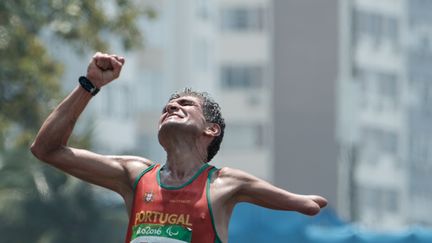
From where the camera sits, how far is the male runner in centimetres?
1074

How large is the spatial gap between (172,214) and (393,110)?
262 ft

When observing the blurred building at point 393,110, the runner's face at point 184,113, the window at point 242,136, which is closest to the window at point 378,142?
the blurred building at point 393,110

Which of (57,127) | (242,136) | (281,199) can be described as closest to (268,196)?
(281,199)

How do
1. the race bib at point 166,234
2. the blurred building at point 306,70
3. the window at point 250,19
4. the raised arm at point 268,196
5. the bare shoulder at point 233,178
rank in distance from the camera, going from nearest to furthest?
1. the race bib at point 166,234
2. the raised arm at point 268,196
3. the bare shoulder at point 233,178
4. the blurred building at point 306,70
5. the window at point 250,19

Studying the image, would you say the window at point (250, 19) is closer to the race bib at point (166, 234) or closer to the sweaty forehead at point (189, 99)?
the sweaty forehead at point (189, 99)

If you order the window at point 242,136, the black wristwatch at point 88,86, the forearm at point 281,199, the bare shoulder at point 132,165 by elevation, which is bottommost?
the window at point 242,136

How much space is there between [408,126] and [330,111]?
22.3 feet

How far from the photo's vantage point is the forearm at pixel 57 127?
10977mm

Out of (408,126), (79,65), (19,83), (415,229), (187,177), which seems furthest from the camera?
(408,126)

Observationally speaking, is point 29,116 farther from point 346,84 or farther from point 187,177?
point 187,177

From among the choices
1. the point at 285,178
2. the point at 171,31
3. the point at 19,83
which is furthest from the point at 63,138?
the point at 285,178

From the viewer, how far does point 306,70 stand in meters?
87.3

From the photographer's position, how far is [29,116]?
105 ft

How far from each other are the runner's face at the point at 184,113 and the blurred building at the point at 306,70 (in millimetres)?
75282
